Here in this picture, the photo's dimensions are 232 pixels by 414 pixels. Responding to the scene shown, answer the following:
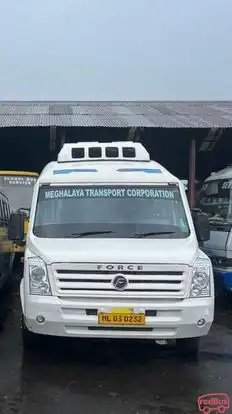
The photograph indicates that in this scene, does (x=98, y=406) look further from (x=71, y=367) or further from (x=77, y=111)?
(x=77, y=111)

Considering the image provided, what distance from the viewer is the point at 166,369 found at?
19.5ft

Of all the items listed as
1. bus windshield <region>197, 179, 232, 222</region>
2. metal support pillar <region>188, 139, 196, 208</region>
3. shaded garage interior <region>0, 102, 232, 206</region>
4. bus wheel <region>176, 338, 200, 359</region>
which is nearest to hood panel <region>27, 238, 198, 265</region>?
bus wheel <region>176, 338, 200, 359</region>

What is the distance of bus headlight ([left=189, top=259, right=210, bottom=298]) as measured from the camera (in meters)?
5.71

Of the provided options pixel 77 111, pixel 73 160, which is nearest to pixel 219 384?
pixel 73 160

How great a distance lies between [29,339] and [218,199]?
549 centimetres

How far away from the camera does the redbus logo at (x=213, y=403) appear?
486cm

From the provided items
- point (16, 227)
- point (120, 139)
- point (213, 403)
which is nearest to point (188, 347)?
point (213, 403)

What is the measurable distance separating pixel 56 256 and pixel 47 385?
1.31m

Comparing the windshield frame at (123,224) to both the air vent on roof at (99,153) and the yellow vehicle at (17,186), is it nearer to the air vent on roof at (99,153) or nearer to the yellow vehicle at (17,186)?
the air vent on roof at (99,153)

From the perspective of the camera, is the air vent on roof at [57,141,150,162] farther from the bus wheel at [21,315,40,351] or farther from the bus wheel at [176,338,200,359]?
the bus wheel at [176,338,200,359]

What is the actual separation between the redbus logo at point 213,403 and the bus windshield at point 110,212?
189 centimetres

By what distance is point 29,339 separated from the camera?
628 centimetres

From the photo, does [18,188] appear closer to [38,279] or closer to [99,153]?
[99,153]

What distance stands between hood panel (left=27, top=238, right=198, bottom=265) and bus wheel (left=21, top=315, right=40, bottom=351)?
38.5 inches
